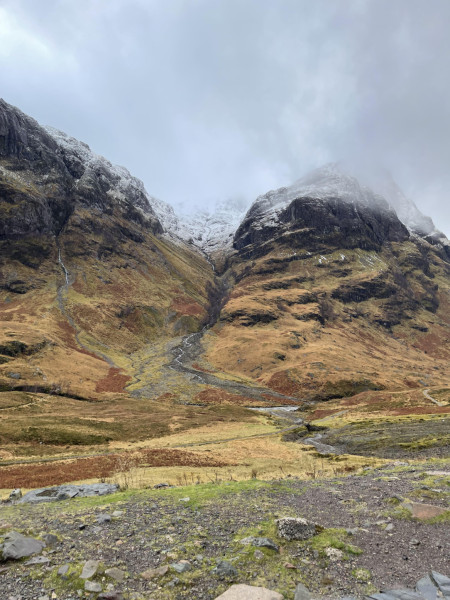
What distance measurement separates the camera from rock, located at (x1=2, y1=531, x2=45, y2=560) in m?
9.95

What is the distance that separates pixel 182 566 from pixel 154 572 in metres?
0.80

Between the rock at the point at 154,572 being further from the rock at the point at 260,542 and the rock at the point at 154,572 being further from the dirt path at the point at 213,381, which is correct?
the dirt path at the point at 213,381

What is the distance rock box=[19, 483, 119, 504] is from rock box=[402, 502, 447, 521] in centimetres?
1689

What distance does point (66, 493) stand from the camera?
20.4 metres

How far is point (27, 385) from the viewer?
99.2 meters

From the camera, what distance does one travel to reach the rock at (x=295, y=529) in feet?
37.8

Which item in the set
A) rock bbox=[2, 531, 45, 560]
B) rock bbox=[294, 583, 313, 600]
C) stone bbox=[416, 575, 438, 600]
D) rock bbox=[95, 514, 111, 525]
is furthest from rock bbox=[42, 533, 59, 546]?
stone bbox=[416, 575, 438, 600]

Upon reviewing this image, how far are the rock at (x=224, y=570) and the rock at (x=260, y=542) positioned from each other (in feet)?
5.04

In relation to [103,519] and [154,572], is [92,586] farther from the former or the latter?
[103,519]

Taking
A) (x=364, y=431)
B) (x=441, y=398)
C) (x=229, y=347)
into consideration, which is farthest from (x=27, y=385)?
(x=441, y=398)

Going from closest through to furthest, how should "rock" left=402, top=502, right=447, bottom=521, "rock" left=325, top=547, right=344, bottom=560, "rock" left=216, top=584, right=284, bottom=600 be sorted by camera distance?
1. "rock" left=216, top=584, right=284, bottom=600
2. "rock" left=325, top=547, right=344, bottom=560
3. "rock" left=402, top=502, right=447, bottom=521

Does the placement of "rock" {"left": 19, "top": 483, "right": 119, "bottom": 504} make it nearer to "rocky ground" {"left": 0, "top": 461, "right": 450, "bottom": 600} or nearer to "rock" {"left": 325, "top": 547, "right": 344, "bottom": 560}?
"rocky ground" {"left": 0, "top": 461, "right": 450, "bottom": 600}

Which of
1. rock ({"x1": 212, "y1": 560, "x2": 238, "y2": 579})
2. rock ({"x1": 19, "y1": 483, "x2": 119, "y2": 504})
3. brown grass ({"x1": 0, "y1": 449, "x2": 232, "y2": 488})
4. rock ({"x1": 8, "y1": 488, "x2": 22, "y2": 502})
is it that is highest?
rock ({"x1": 212, "y1": 560, "x2": 238, "y2": 579})

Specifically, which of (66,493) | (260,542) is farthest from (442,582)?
(66,493)
